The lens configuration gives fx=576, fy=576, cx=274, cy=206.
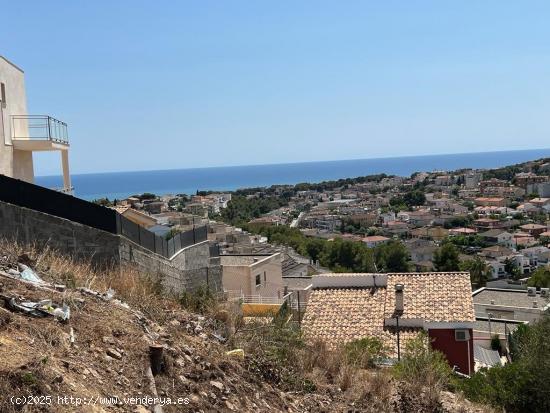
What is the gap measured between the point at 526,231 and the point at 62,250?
98.3 metres

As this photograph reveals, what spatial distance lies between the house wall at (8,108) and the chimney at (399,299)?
422 inches

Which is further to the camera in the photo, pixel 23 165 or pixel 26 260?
pixel 23 165

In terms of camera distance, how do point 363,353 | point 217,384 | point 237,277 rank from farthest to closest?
point 237,277 → point 363,353 → point 217,384

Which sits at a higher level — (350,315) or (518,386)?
(518,386)

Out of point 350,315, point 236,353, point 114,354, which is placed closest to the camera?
point 114,354

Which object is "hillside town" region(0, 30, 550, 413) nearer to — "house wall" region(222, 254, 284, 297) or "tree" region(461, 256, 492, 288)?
"house wall" region(222, 254, 284, 297)

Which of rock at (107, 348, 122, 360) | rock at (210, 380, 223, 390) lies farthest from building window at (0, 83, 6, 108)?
rock at (210, 380, 223, 390)

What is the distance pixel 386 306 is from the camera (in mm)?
15430

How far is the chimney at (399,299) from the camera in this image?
1509cm

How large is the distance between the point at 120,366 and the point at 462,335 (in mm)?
11084

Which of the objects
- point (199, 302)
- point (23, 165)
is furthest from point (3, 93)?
point (199, 302)

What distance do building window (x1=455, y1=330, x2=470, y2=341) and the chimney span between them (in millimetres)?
1487

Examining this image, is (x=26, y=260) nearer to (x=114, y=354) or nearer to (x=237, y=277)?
(x=114, y=354)

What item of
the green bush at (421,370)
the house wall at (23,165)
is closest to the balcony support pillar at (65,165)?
the house wall at (23,165)
